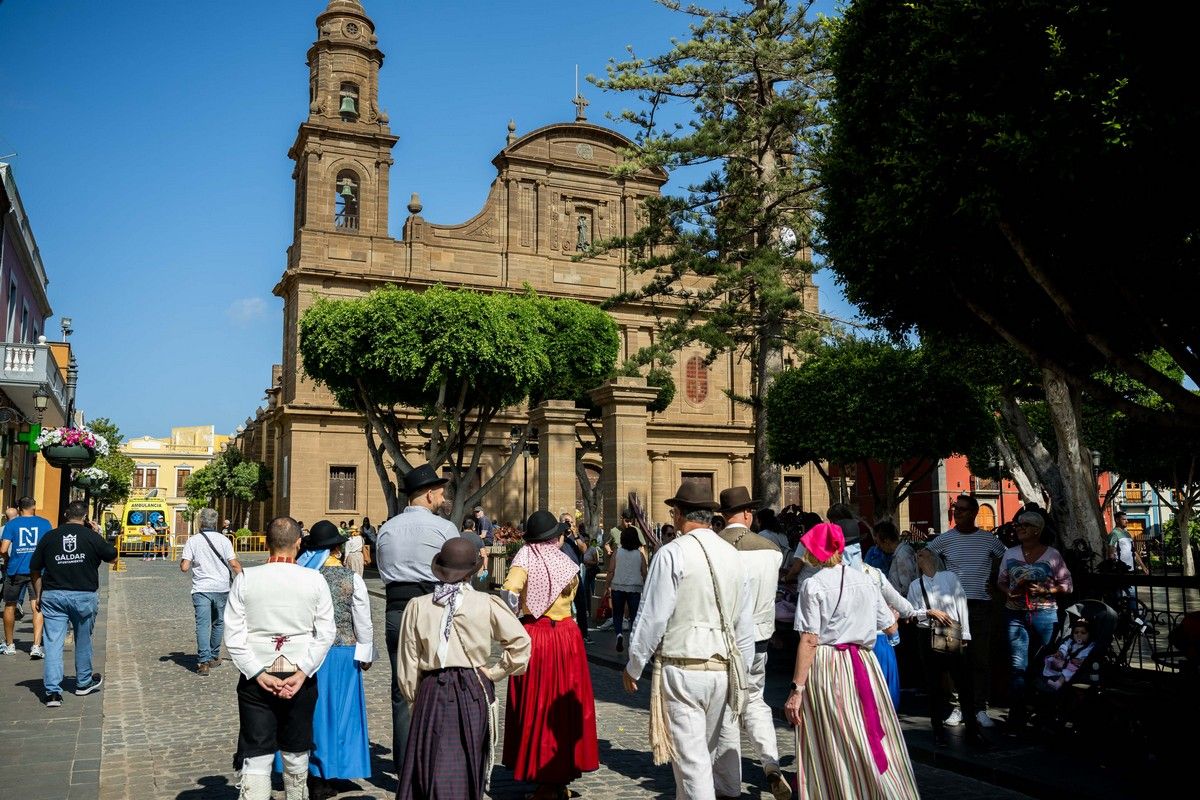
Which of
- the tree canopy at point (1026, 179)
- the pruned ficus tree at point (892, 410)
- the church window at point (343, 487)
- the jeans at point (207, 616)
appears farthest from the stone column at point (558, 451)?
the church window at point (343, 487)

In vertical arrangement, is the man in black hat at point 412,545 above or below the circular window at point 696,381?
below

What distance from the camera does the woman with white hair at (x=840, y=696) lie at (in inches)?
197

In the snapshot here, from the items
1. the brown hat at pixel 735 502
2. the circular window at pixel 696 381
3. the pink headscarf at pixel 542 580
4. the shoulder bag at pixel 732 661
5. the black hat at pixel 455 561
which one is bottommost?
the shoulder bag at pixel 732 661

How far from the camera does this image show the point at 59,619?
892cm

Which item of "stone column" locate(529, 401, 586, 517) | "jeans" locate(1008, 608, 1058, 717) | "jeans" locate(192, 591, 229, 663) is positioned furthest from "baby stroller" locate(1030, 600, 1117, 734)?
"stone column" locate(529, 401, 586, 517)

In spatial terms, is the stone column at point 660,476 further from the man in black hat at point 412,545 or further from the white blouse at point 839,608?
the white blouse at point 839,608

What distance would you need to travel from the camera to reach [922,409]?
24141 millimetres

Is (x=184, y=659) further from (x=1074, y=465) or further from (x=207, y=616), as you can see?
(x=1074, y=465)

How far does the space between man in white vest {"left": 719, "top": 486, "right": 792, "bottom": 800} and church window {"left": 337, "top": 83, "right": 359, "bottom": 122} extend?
35.2 m

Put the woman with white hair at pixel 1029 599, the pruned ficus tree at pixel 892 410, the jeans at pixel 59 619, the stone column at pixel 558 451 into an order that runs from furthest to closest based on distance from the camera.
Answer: the pruned ficus tree at pixel 892 410 < the stone column at pixel 558 451 < the jeans at pixel 59 619 < the woman with white hair at pixel 1029 599

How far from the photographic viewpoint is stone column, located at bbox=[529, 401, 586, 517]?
19594 millimetres

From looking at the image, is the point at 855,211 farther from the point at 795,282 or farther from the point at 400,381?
the point at 400,381

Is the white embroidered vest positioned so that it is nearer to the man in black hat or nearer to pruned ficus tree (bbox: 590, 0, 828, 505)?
the man in black hat

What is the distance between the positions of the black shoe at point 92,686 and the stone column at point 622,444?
841 cm
